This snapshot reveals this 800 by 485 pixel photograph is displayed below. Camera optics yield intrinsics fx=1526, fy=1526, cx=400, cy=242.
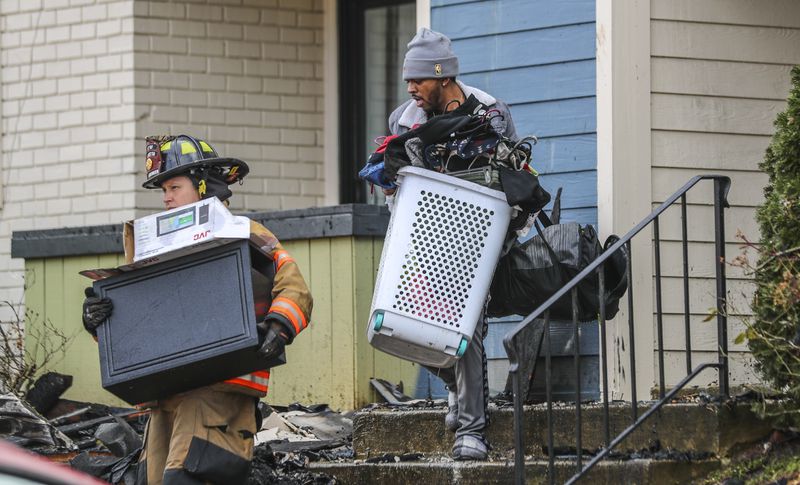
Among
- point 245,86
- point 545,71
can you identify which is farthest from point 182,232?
point 245,86

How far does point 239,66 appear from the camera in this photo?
10.7 m

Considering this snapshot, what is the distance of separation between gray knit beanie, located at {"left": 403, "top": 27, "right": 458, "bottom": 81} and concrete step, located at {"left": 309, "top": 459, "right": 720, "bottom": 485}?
1.67m

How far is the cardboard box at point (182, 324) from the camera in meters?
5.58

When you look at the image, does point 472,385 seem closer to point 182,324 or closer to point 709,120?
point 182,324

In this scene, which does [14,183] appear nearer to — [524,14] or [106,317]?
[524,14]

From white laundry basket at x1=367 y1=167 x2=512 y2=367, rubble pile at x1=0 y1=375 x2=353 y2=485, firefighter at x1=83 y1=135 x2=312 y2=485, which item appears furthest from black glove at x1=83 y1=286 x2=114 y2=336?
white laundry basket at x1=367 y1=167 x2=512 y2=367

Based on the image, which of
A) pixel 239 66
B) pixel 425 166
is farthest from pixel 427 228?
pixel 239 66

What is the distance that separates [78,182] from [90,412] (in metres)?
2.10

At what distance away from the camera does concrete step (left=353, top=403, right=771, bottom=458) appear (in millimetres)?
6379

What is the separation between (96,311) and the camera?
5.75 meters

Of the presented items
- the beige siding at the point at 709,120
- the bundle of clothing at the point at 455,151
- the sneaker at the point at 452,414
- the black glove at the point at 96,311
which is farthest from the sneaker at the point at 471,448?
the black glove at the point at 96,311

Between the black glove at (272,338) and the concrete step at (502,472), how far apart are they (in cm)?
123

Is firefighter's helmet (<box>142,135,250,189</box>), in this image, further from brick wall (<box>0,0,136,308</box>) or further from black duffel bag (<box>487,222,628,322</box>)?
brick wall (<box>0,0,136,308</box>)

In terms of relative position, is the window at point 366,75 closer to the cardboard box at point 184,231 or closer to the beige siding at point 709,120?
the beige siding at point 709,120
